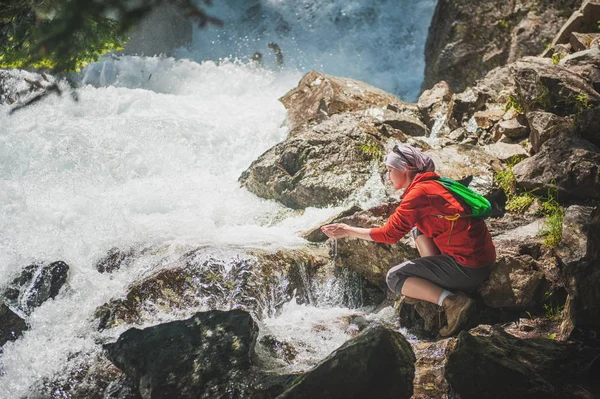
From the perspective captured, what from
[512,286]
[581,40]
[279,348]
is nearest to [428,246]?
[512,286]

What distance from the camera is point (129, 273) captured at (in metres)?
6.04

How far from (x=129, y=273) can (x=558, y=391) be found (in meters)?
4.79

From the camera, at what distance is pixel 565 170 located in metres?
5.81

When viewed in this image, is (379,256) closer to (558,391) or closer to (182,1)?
(558,391)

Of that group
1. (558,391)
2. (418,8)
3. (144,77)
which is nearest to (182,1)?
(558,391)

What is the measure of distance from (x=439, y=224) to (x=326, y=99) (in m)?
6.91

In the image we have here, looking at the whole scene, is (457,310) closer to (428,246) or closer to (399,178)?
(428,246)

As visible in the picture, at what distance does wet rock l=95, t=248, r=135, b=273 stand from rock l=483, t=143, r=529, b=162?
5.47m

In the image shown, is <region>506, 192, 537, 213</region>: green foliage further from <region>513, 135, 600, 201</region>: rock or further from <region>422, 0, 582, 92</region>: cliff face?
<region>422, 0, 582, 92</region>: cliff face

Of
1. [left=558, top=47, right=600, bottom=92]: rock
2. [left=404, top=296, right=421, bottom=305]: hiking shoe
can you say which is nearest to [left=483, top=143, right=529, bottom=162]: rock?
[left=558, top=47, right=600, bottom=92]: rock

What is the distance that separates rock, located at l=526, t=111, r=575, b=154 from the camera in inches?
254

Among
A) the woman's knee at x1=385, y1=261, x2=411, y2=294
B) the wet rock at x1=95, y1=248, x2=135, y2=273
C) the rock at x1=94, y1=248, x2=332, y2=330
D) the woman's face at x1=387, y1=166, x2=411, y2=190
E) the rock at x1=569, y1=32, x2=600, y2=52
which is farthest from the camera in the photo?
the rock at x1=569, y1=32, x2=600, y2=52

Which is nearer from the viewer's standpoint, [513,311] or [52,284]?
[513,311]

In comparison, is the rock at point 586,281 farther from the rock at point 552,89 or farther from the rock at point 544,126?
the rock at point 552,89
